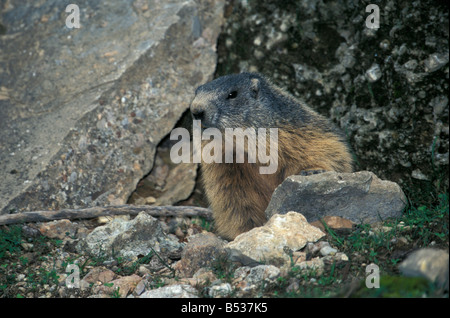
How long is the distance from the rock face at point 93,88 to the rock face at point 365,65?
28.1 inches

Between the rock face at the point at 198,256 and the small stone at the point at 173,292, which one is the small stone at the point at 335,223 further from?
the small stone at the point at 173,292

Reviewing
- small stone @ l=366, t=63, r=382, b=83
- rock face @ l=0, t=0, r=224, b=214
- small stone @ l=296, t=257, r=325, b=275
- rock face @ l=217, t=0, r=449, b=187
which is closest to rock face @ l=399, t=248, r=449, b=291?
small stone @ l=296, t=257, r=325, b=275

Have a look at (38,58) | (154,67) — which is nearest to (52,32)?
(38,58)

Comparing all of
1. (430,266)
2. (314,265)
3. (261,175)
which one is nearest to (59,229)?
(261,175)

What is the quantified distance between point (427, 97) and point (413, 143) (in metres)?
0.51

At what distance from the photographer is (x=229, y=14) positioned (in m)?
6.70

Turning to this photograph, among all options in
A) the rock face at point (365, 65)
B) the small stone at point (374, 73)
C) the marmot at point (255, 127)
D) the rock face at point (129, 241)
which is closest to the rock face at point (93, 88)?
the rock face at point (365, 65)

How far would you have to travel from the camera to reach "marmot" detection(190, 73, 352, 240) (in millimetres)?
4684

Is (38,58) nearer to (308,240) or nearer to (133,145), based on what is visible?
(133,145)

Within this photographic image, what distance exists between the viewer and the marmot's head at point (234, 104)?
458 cm

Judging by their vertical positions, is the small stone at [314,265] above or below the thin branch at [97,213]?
below

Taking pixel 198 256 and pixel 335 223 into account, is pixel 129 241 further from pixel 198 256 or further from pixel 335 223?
pixel 335 223
